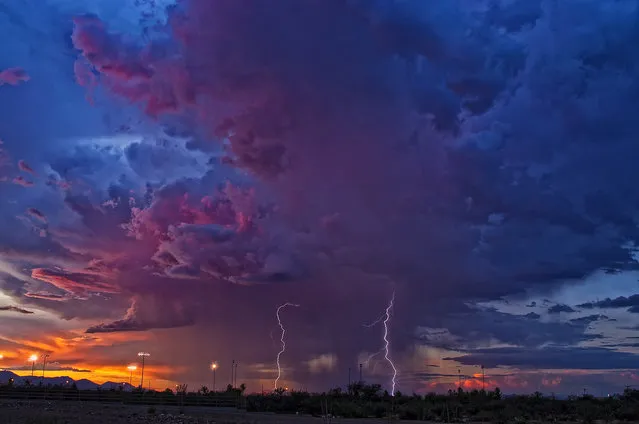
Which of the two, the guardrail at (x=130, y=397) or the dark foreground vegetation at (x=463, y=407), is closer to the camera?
the dark foreground vegetation at (x=463, y=407)

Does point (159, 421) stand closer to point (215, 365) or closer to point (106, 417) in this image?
point (106, 417)

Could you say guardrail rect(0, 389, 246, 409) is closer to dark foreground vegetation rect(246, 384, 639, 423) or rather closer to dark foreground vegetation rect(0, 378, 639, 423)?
dark foreground vegetation rect(0, 378, 639, 423)

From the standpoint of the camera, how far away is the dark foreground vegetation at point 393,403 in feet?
205

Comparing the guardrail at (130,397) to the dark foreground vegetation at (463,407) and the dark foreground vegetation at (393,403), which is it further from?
the dark foreground vegetation at (463,407)

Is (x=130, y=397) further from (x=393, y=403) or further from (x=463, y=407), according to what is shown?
(x=463, y=407)

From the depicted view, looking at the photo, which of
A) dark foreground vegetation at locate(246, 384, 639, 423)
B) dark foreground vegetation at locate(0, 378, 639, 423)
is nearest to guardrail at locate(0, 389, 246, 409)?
dark foreground vegetation at locate(0, 378, 639, 423)

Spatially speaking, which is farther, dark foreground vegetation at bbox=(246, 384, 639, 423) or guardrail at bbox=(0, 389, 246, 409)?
guardrail at bbox=(0, 389, 246, 409)

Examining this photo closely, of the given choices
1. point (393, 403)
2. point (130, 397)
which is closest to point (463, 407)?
point (393, 403)

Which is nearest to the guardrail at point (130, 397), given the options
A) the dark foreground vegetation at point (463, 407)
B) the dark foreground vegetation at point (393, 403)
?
the dark foreground vegetation at point (393, 403)

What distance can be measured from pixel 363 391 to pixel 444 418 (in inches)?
1261

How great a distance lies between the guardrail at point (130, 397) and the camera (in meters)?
76.6

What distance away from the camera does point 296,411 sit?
76062mm

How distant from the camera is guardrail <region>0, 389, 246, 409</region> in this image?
7662 cm

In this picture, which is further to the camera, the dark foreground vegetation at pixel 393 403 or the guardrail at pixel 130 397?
the guardrail at pixel 130 397
